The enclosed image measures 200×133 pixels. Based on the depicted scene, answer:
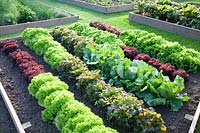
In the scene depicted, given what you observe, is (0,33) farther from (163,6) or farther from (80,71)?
(163,6)

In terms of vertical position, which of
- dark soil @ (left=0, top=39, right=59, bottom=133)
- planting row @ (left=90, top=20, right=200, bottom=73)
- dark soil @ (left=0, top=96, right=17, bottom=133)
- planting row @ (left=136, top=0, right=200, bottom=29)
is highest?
planting row @ (left=136, top=0, right=200, bottom=29)

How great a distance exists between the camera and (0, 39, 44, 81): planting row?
7.09 metres

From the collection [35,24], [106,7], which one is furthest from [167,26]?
[35,24]

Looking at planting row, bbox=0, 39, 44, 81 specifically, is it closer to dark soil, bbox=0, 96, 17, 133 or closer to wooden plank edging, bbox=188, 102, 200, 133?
dark soil, bbox=0, 96, 17, 133

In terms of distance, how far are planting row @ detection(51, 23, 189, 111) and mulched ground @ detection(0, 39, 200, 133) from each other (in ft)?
0.74

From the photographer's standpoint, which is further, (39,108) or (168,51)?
(168,51)

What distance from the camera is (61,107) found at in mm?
5441

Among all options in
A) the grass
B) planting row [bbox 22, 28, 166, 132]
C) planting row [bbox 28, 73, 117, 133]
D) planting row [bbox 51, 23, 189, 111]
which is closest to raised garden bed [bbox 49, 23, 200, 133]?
planting row [bbox 51, 23, 189, 111]

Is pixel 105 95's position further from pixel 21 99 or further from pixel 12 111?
pixel 21 99

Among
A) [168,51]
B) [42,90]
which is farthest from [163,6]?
[42,90]

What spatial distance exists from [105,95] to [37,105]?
62.4 inches

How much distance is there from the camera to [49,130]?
552 cm

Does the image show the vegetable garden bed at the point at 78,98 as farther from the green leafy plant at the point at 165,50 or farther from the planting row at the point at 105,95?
the green leafy plant at the point at 165,50

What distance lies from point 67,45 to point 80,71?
2175mm
